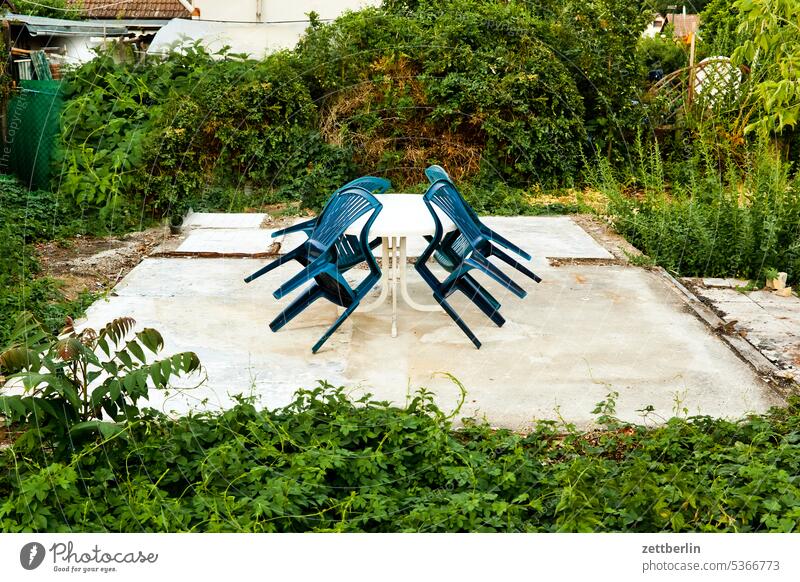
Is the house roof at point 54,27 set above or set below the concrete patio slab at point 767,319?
above

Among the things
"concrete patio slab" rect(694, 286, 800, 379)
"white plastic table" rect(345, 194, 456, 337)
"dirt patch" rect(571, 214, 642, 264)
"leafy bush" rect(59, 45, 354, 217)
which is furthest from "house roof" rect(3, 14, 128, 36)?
"concrete patio slab" rect(694, 286, 800, 379)

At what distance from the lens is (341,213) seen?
466 centimetres

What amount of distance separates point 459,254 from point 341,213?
67cm

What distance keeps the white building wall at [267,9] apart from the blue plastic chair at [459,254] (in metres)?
6.40

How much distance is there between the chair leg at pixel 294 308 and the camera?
15.1 ft

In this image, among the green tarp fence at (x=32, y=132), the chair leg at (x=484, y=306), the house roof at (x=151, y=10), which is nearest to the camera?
the chair leg at (x=484, y=306)

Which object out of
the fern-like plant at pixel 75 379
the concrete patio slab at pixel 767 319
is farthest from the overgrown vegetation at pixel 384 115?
the fern-like plant at pixel 75 379

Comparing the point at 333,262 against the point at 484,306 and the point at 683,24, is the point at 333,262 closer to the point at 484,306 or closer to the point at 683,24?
the point at 484,306

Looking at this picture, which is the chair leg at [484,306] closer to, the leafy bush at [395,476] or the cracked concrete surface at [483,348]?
the cracked concrete surface at [483,348]

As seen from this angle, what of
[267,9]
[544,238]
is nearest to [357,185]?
[544,238]

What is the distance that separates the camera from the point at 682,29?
7.84 meters

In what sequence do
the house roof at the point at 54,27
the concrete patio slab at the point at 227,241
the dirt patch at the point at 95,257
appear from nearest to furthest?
1. the dirt patch at the point at 95,257
2. the concrete patio slab at the point at 227,241
3. the house roof at the point at 54,27
